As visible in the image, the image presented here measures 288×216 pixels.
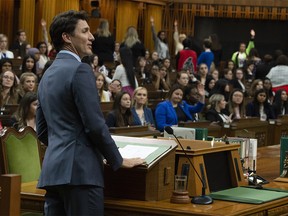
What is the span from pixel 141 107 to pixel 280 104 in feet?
13.2

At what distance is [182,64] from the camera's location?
57.4 ft

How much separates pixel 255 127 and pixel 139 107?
2.14 metres

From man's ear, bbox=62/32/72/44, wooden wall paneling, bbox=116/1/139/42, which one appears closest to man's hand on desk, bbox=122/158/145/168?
man's ear, bbox=62/32/72/44

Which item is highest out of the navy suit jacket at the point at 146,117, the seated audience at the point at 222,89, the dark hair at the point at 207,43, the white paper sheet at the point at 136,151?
the dark hair at the point at 207,43

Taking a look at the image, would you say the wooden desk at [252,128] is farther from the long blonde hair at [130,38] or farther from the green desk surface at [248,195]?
the green desk surface at [248,195]

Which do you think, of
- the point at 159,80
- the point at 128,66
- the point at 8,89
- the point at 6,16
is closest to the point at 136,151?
the point at 8,89

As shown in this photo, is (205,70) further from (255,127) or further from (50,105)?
(50,105)

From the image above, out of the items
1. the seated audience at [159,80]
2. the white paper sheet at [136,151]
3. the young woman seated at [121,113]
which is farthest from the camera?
the seated audience at [159,80]

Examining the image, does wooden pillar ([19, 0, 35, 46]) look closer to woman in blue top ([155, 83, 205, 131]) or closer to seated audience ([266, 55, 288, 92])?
seated audience ([266, 55, 288, 92])

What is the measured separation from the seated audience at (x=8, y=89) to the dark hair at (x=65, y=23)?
5417mm

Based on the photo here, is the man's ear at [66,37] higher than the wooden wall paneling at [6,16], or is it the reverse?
the wooden wall paneling at [6,16]

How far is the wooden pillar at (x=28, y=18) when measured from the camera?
60.3ft

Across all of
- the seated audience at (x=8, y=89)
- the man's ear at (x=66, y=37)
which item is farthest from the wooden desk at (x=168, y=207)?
the seated audience at (x=8, y=89)

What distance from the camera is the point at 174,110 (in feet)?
31.6
